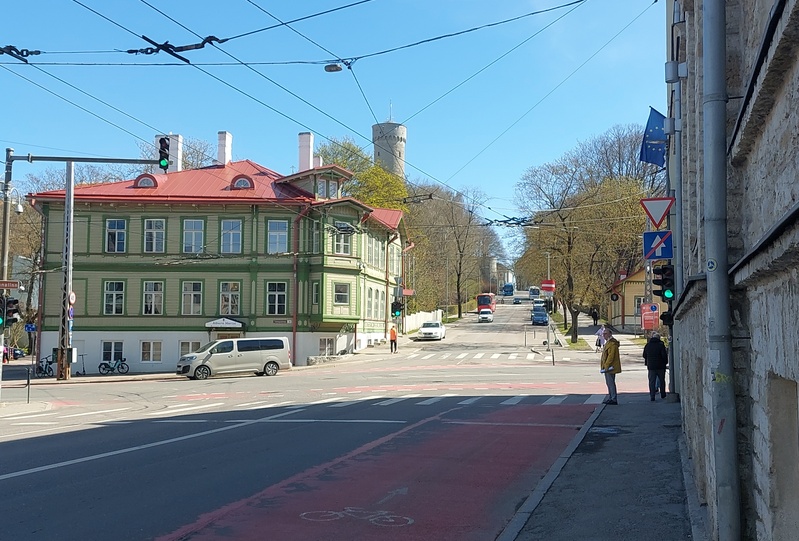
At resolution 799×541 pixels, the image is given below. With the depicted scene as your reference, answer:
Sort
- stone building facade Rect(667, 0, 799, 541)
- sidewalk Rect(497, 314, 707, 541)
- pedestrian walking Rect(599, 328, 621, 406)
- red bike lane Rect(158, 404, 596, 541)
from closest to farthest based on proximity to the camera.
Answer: stone building facade Rect(667, 0, 799, 541) → sidewalk Rect(497, 314, 707, 541) → red bike lane Rect(158, 404, 596, 541) → pedestrian walking Rect(599, 328, 621, 406)

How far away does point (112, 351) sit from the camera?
43.2 m

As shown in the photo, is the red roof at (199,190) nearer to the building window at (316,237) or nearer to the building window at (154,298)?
the building window at (316,237)

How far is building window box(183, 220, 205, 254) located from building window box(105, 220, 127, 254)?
11.2 ft

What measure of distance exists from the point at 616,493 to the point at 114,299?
39.1 m

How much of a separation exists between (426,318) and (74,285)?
40.8m

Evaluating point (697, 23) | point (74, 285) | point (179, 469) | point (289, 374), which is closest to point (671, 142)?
point (697, 23)

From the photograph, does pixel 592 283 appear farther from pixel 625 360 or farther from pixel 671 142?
pixel 671 142

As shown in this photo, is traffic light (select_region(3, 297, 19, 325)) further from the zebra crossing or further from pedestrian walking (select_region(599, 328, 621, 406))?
pedestrian walking (select_region(599, 328, 621, 406))

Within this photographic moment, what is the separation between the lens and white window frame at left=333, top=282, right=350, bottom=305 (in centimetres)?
4434

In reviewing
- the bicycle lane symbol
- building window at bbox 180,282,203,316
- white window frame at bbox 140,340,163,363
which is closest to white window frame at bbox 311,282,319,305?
building window at bbox 180,282,203,316

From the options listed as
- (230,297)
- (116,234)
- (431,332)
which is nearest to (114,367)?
(230,297)

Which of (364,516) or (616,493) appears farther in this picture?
(616,493)

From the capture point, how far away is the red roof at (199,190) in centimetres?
4356

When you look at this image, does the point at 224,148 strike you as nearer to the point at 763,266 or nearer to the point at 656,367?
the point at 656,367
